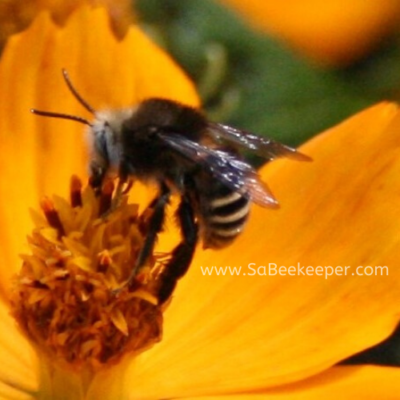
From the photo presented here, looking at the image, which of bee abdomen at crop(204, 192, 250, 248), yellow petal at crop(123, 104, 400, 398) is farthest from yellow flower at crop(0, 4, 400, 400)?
bee abdomen at crop(204, 192, 250, 248)

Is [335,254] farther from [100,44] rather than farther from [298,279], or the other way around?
[100,44]

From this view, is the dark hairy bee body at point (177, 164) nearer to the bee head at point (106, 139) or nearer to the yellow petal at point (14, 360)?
the bee head at point (106, 139)

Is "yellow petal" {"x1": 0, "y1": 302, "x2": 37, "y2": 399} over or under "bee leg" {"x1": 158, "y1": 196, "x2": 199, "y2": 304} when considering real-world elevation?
under

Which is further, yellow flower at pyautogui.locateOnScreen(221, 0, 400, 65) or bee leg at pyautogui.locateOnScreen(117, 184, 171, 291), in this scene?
yellow flower at pyautogui.locateOnScreen(221, 0, 400, 65)

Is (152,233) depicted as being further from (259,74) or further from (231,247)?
(259,74)

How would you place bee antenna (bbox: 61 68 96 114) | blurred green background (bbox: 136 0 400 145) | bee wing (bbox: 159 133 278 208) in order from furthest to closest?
blurred green background (bbox: 136 0 400 145), bee antenna (bbox: 61 68 96 114), bee wing (bbox: 159 133 278 208)

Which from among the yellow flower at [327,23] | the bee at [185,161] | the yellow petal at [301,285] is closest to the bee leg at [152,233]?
the bee at [185,161]

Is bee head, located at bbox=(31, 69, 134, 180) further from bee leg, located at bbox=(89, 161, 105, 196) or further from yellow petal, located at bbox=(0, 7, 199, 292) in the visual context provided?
yellow petal, located at bbox=(0, 7, 199, 292)

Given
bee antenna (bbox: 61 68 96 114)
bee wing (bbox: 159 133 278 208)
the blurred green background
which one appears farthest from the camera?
the blurred green background
